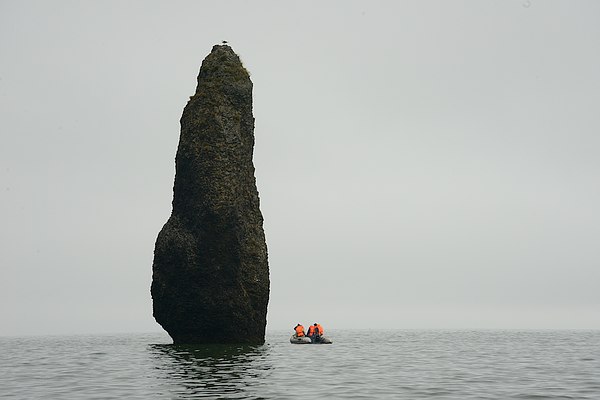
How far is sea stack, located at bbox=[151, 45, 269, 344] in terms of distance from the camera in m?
45.8

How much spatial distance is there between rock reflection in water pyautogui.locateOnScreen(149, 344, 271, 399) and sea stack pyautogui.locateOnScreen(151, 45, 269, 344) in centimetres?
242

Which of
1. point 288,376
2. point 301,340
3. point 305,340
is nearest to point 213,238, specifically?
point 301,340

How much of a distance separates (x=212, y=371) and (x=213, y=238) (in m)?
→ 16.1

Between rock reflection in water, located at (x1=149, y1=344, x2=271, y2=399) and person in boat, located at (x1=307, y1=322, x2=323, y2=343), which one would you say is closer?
rock reflection in water, located at (x1=149, y1=344, x2=271, y2=399)

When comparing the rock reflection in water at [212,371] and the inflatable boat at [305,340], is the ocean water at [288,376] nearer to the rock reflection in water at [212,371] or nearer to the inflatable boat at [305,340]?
the rock reflection in water at [212,371]

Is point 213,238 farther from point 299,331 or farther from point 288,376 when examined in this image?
point 288,376

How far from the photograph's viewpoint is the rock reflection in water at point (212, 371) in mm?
24781

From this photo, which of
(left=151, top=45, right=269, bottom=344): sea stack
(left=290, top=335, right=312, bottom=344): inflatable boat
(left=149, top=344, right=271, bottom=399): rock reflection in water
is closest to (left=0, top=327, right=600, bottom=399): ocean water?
(left=149, top=344, right=271, bottom=399): rock reflection in water

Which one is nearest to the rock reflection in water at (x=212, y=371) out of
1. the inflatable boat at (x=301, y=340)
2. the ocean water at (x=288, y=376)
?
the ocean water at (x=288, y=376)

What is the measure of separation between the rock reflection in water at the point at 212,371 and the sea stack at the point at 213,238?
2424 millimetres

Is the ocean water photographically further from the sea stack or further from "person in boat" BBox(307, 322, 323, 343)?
"person in boat" BBox(307, 322, 323, 343)

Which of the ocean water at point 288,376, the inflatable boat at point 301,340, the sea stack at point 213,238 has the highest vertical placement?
the sea stack at point 213,238

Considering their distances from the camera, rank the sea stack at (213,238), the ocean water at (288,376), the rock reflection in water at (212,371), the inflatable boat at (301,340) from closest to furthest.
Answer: the ocean water at (288,376) < the rock reflection in water at (212,371) < the sea stack at (213,238) < the inflatable boat at (301,340)

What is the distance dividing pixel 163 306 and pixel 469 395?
27.2m
